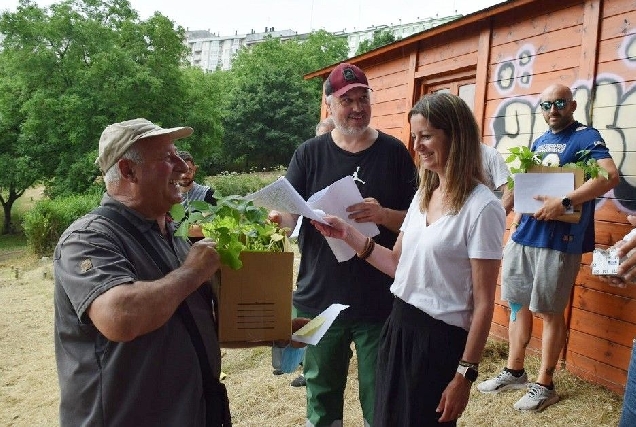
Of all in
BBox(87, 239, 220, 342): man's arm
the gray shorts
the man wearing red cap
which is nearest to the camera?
BBox(87, 239, 220, 342): man's arm

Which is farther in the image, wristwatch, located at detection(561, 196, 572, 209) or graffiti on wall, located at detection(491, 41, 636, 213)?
graffiti on wall, located at detection(491, 41, 636, 213)

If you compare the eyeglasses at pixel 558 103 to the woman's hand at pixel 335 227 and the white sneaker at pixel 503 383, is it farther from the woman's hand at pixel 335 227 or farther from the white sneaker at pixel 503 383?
the woman's hand at pixel 335 227

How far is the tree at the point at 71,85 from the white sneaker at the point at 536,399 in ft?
67.0

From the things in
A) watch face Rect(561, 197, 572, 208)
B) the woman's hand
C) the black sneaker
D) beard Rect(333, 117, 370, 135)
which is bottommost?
the black sneaker

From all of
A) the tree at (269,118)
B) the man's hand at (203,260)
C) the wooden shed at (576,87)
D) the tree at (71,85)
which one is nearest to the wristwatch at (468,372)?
the man's hand at (203,260)

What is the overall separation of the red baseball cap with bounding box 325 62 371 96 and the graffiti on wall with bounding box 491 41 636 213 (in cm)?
214

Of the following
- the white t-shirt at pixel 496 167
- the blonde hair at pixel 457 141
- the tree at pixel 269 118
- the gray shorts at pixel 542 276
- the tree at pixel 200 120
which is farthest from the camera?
the tree at pixel 269 118

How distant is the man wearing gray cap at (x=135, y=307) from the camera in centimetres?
147

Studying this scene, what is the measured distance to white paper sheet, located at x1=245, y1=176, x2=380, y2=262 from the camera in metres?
2.14

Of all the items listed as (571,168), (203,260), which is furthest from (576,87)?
(203,260)

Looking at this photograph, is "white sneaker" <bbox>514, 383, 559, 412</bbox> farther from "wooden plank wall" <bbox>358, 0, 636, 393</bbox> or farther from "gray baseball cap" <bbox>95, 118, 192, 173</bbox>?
"gray baseball cap" <bbox>95, 118, 192, 173</bbox>

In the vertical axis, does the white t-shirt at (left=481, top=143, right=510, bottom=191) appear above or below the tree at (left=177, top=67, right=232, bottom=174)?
below

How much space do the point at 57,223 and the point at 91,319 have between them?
14.0 m

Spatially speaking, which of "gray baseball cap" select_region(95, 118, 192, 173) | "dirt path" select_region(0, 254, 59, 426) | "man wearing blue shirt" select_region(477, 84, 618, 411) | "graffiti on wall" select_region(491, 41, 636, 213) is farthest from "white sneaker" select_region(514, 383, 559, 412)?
"dirt path" select_region(0, 254, 59, 426)
